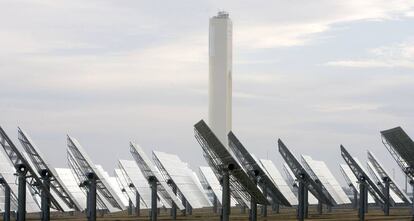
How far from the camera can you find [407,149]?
7231cm

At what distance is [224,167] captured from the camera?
55.4 m

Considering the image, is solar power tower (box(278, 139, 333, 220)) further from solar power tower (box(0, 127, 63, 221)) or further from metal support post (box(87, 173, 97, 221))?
solar power tower (box(0, 127, 63, 221))

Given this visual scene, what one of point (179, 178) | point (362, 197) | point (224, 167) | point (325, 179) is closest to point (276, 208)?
point (325, 179)

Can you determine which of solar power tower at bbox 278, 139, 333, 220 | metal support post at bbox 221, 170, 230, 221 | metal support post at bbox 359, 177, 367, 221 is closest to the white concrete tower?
solar power tower at bbox 278, 139, 333, 220

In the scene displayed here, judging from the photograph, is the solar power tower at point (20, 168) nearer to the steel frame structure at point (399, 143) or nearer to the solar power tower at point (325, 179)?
the steel frame structure at point (399, 143)

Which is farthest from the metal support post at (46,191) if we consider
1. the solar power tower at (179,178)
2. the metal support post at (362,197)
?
the metal support post at (362,197)

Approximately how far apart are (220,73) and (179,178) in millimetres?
101507

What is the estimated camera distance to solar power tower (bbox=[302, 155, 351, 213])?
96381 mm

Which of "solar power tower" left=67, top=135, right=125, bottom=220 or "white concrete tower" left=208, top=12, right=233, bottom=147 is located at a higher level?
"white concrete tower" left=208, top=12, right=233, bottom=147

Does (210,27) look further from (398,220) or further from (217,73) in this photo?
(398,220)

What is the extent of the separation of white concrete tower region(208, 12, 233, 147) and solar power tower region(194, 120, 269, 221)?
12569 centimetres

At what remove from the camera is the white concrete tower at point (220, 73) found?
186 m

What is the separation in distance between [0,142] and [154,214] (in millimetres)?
25506

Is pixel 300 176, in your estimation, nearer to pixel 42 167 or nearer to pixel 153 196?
pixel 153 196
